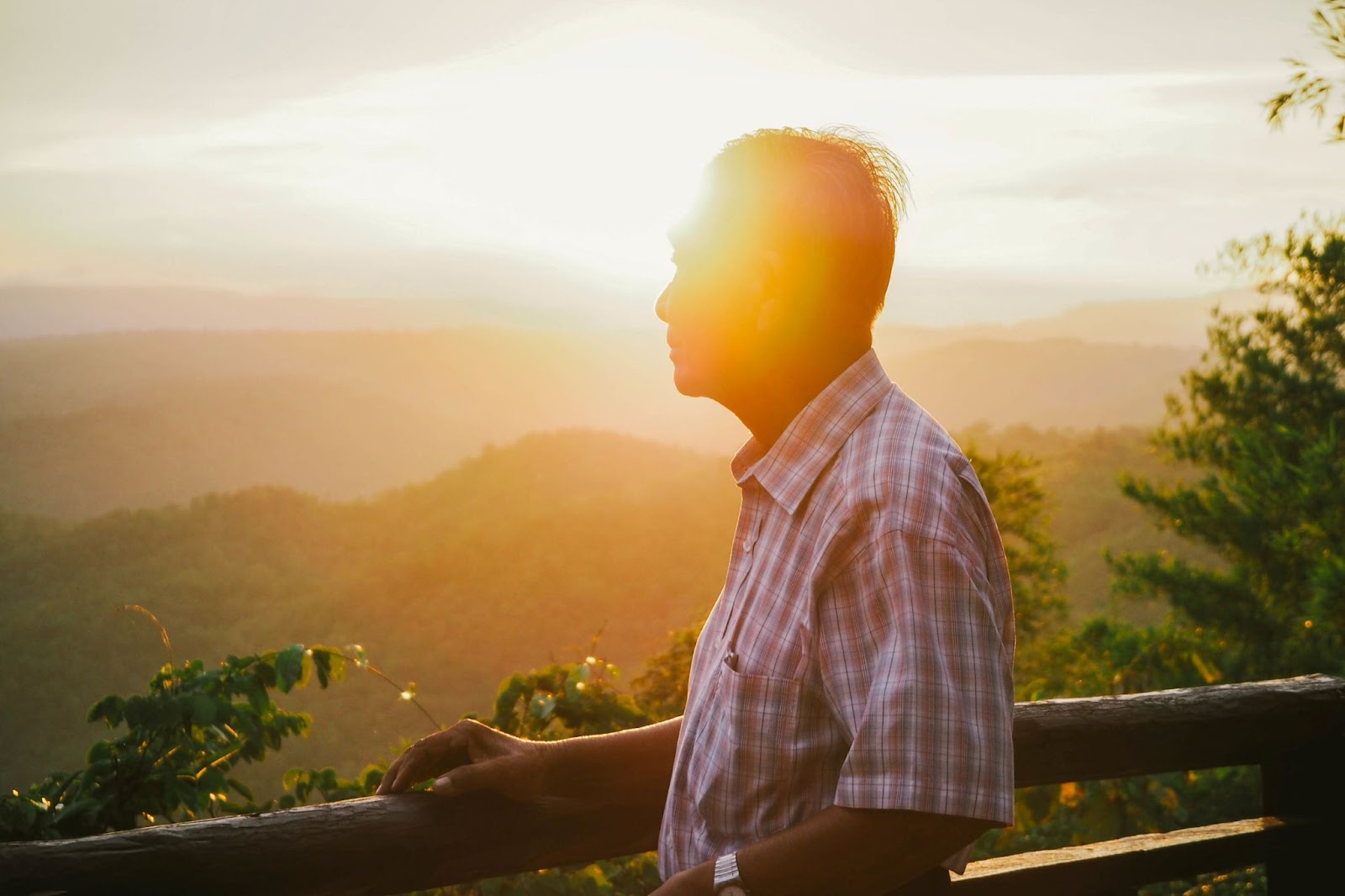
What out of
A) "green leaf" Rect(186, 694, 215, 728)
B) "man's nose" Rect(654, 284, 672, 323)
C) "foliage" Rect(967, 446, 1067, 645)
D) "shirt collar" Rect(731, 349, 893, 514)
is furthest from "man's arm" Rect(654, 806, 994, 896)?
"foliage" Rect(967, 446, 1067, 645)

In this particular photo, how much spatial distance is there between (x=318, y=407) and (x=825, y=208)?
9.05 meters

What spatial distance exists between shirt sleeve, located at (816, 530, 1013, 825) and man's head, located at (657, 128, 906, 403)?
0.44 m

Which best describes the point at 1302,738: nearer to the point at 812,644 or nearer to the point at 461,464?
the point at 812,644

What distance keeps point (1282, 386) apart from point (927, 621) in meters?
6.69

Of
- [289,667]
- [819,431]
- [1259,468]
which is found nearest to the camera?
[819,431]

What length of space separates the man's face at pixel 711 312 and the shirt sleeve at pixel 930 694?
18.0 inches

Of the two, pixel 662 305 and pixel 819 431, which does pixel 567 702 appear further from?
pixel 819 431

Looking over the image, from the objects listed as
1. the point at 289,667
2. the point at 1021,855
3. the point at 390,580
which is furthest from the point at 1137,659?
the point at 289,667

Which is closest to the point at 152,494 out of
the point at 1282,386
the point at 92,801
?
the point at 92,801

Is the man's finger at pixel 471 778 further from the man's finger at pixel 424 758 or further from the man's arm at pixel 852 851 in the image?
the man's arm at pixel 852 851

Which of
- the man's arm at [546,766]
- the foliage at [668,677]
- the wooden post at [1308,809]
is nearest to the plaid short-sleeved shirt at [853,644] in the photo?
the man's arm at [546,766]

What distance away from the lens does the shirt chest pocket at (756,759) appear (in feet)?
4.72

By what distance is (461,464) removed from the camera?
8.71m

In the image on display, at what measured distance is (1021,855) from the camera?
7.75ft
